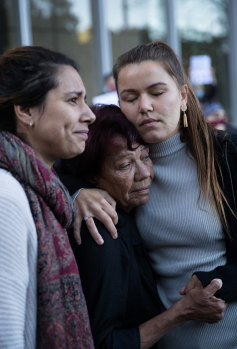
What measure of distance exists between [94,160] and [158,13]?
6424 mm

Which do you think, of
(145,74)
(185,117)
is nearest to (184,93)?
(185,117)

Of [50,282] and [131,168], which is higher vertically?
[131,168]

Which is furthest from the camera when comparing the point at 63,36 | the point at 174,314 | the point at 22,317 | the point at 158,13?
the point at 158,13

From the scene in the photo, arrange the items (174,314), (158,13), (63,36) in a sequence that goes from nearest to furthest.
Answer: (174,314) < (63,36) < (158,13)

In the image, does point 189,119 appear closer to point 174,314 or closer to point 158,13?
point 174,314

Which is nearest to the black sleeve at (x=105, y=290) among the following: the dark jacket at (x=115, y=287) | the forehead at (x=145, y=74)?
the dark jacket at (x=115, y=287)

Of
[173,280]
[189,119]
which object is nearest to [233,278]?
[173,280]

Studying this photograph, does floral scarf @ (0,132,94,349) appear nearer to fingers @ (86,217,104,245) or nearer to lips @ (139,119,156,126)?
fingers @ (86,217,104,245)

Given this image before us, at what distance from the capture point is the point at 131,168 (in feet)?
5.97

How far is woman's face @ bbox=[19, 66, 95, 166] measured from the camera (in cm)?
154

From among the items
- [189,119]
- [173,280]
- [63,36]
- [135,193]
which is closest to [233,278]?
[173,280]

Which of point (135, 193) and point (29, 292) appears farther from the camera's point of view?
point (135, 193)

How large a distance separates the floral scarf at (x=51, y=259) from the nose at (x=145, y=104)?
1.64ft

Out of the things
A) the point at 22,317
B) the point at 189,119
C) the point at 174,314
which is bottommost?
the point at 174,314
